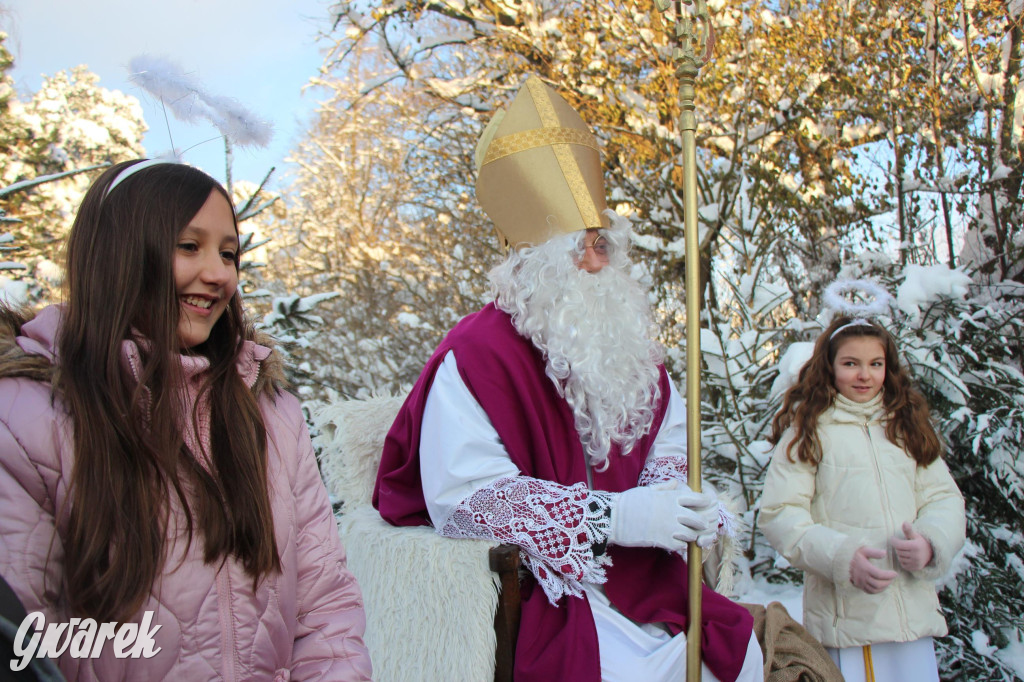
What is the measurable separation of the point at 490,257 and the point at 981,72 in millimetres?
4635

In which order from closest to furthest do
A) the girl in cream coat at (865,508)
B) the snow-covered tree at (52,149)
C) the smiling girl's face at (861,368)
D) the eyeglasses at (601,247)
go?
the girl in cream coat at (865,508), the eyeglasses at (601,247), the smiling girl's face at (861,368), the snow-covered tree at (52,149)

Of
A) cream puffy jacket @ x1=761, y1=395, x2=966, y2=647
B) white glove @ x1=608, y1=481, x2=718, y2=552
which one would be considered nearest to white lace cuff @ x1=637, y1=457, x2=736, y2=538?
white glove @ x1=608, y1=481, x2=718, y2=552

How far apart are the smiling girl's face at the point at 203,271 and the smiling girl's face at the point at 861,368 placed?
2.18m

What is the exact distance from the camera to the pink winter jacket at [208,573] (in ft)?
3.70

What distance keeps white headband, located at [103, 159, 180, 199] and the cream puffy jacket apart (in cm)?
222

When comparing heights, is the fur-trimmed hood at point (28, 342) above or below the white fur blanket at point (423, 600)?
above

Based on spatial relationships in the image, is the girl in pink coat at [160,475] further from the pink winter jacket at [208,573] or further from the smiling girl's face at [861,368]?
the smiling girl's face at [861,368]

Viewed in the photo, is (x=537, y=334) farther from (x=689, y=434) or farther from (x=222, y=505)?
(x=222, y=505)

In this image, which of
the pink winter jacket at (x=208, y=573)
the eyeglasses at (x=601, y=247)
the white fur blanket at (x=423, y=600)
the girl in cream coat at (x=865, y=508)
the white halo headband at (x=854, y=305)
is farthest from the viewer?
the white halo headband at (x=854, y=305)

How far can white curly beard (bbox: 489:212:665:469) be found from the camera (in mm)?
2346

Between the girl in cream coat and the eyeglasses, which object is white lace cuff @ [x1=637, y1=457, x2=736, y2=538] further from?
the eyeglasses

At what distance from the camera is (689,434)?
203 centimetres

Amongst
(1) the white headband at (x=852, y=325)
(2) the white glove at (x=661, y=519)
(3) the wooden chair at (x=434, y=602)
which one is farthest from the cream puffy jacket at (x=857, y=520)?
(3) the wooden chair at (x=434, y=602)

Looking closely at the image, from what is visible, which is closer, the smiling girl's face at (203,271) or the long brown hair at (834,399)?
the smiling girl's face at (203,271)
